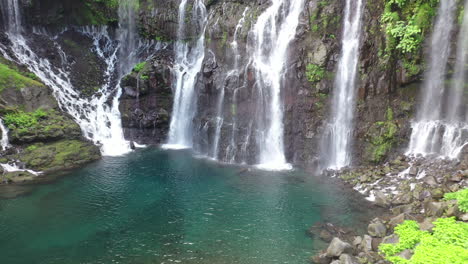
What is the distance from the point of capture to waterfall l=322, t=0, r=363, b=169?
23.7 m

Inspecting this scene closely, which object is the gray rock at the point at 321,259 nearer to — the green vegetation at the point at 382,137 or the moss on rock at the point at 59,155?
the green vegetation at the point at 382,137

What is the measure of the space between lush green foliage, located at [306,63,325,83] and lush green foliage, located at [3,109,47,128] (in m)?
21.9

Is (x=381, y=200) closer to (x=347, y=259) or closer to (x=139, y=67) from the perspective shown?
(x=347, y=259)

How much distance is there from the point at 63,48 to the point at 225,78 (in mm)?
19030

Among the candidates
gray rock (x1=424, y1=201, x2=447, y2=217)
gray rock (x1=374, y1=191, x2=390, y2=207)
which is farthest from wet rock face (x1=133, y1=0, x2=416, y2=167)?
gray rock (x1=424, y1=201, x2=447, y2=217)

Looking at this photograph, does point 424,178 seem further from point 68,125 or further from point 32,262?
point 68,125

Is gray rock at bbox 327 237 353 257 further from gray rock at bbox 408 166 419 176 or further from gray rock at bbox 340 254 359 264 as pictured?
gray rock at bbox 408 166 419 176

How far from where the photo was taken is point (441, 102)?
69.1 ft

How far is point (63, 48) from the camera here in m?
34.3

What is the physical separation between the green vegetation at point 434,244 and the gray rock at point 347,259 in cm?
118

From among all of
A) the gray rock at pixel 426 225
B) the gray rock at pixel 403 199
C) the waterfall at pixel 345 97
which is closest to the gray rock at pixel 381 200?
the gray rock at pixel 403 199

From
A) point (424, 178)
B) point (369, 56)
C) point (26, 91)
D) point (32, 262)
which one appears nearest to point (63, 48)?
point (26, 91)

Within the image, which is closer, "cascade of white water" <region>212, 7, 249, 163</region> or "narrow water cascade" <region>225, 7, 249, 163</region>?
"narrow water cascade" <region>225, 7, 249, 163</region>

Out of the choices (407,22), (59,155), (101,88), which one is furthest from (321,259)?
(101,88)
